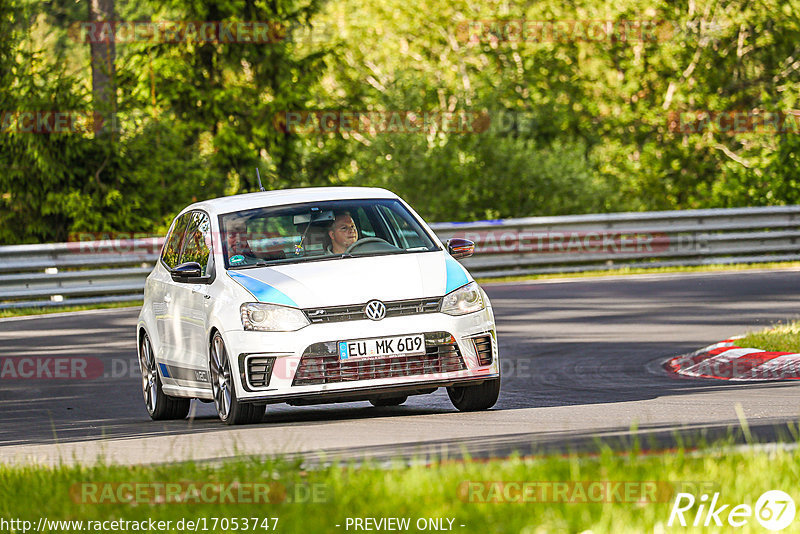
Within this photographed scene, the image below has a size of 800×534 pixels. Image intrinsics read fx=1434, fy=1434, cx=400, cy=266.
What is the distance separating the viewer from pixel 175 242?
11.6 meters

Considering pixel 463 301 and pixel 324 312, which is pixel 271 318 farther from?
pixel 463 301

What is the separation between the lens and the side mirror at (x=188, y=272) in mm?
10109

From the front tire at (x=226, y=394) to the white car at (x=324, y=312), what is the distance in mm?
11

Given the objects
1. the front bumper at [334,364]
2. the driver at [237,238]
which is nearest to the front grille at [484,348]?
the front bumper at [334,364]

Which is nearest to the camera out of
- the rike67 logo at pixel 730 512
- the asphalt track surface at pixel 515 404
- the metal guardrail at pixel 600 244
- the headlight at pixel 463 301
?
the rike67 logo at pixel 730 512

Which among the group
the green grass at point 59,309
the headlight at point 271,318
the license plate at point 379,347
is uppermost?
the headlight at point 271,318

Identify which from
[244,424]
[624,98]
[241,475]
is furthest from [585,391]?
[624,98]

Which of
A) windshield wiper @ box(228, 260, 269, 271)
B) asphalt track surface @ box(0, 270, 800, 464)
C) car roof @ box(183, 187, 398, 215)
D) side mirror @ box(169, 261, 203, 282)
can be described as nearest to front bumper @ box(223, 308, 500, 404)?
asphalt track surface @ box(0, 270, 800, 464)

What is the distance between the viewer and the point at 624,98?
3884 cm

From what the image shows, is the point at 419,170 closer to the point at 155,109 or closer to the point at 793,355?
the point at 155,109

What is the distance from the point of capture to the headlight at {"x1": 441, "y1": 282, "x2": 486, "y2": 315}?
9.43m

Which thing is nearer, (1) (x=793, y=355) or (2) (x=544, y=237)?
(1) (x=793, y=355)

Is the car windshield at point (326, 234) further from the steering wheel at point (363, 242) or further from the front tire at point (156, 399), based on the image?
the front tire at point (156, 399)

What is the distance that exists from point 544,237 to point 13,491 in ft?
60.8
